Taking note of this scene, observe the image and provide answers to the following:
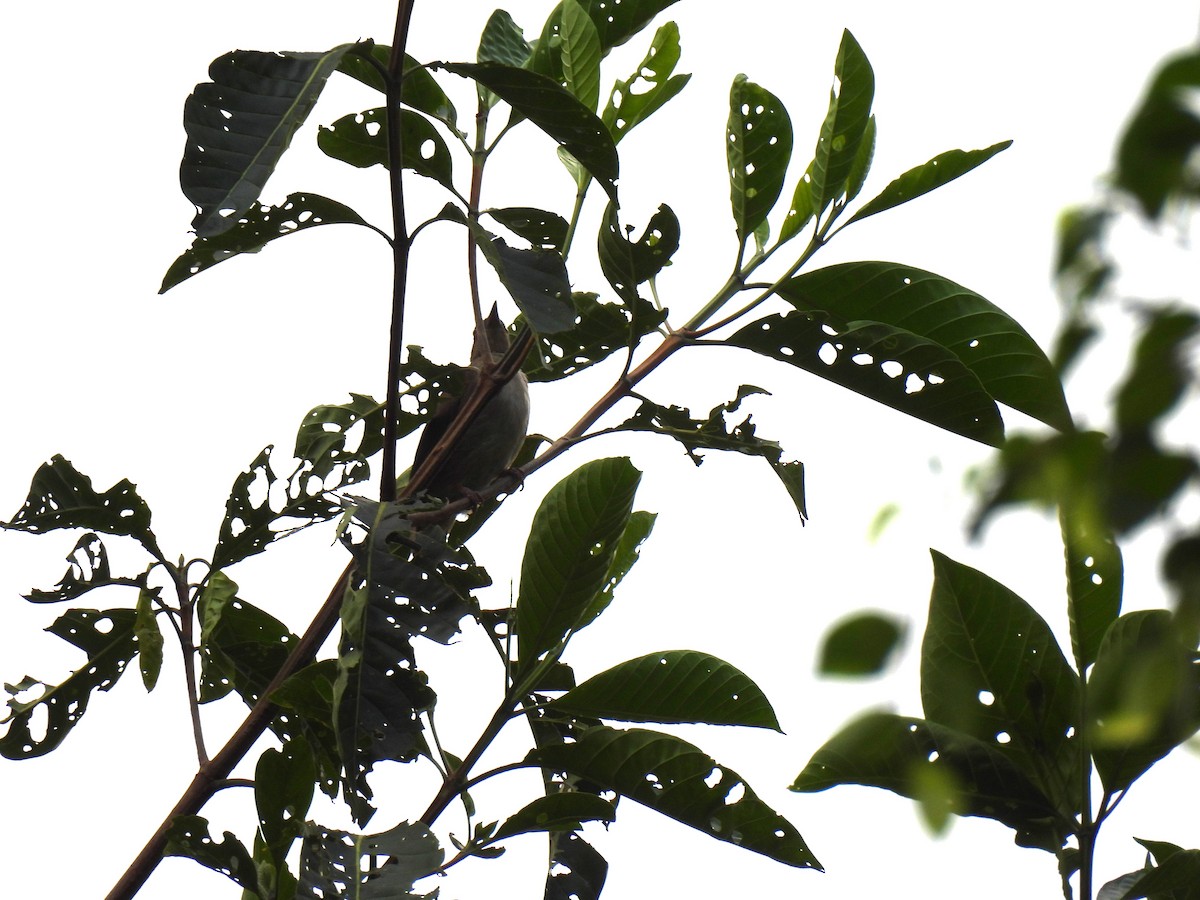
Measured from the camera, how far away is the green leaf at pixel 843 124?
2.39 m

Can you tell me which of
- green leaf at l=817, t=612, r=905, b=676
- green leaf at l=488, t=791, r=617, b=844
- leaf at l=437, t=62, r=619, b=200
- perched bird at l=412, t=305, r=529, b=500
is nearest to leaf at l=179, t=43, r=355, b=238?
leaf at l=437, t=62, r=619, b=200

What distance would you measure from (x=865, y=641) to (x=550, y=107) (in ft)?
5.20

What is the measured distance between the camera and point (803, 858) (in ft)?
7.47

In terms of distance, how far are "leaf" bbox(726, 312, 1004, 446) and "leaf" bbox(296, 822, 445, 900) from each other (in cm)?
111

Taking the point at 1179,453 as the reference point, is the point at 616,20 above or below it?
above

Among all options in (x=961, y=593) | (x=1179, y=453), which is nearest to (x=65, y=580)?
(x=961, y=593)

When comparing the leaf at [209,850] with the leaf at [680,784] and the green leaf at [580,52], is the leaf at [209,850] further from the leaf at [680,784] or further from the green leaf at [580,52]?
the green leaf at [580,52]

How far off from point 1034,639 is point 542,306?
93 centimetres

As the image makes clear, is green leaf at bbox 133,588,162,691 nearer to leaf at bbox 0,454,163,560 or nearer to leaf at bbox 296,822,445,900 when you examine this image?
leaf at bbox 0,454,163,560

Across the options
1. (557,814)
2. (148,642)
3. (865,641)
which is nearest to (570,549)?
(557,814)

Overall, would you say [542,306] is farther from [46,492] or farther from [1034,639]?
[46,492]

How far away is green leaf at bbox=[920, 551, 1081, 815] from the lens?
1.78 meters

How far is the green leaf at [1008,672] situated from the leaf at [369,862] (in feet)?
2.96

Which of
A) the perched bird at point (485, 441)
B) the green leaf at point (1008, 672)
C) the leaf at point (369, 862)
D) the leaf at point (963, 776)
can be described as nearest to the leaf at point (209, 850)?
the leaf at point (369, 862)
